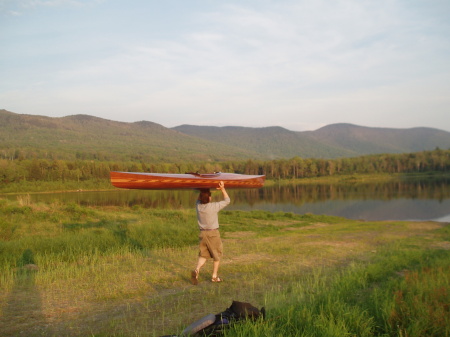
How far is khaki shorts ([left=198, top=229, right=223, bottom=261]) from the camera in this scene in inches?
312

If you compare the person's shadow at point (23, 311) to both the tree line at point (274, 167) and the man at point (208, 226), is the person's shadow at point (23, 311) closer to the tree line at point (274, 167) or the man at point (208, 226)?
the man at point (208, 226)

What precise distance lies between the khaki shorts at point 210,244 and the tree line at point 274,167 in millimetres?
82869

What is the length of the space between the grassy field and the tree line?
78.9m

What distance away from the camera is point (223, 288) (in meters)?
7.65

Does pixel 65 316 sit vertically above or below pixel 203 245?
below

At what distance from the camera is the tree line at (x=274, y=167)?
89.2 metres

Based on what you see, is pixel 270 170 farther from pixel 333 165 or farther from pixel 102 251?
pixel 102 251

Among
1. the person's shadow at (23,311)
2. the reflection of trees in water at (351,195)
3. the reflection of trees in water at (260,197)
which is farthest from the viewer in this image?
the reflection of trees in water at (351,195)

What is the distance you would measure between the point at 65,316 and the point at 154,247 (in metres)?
7.16

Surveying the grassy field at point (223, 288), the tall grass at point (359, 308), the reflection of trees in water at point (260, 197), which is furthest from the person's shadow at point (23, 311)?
the reflection of trees in water at point (260, 197)

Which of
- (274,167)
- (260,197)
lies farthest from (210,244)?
(274,167)

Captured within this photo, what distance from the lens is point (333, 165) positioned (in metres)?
124

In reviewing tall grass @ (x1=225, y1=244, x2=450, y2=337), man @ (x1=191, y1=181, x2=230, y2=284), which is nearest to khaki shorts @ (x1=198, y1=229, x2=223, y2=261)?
man @ (x1=191, y1=181, x2=230, y2=284)

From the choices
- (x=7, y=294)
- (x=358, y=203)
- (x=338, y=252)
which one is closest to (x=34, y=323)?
(x=7, y=294)
